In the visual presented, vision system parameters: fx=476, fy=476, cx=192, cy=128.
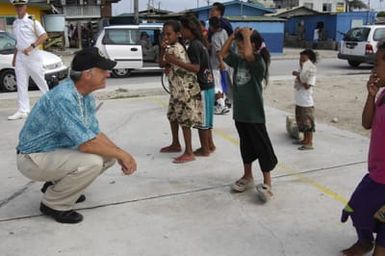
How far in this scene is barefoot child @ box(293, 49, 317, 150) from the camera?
5.45 meters

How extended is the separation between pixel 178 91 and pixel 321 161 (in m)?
1.71

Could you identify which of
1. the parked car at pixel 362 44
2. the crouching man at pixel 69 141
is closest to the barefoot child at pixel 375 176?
the crouching man at pixel 69 141

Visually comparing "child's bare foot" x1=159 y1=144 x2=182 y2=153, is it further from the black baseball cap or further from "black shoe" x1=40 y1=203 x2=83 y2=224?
the black baseball cap

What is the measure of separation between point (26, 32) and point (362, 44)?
13.1m

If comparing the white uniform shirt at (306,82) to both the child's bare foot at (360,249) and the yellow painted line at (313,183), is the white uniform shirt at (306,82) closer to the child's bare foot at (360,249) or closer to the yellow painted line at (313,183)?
the yellow painted line at (313,183)

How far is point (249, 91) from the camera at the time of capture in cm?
399

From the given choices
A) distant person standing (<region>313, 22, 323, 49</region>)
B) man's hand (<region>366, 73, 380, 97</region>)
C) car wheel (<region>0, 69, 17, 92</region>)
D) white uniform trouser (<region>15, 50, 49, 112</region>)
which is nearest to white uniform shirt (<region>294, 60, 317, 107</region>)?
man's hand (<region>366, 73, 380, 97</region>)

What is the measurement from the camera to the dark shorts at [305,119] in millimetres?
5543

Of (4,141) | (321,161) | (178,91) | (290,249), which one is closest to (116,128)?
(4,141)

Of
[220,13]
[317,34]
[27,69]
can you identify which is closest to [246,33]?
[220,13]

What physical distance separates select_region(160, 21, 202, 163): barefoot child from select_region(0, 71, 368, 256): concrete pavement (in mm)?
427

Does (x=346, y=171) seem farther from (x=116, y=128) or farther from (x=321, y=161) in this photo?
(x=116, y=128)

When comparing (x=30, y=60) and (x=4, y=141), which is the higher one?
(x=30, y=60)

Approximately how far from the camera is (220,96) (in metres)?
7.64
